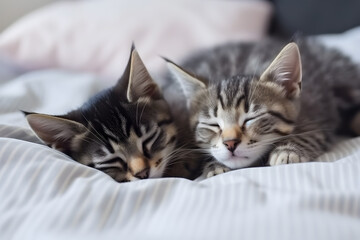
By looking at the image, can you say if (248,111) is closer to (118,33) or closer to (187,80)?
(187,80)

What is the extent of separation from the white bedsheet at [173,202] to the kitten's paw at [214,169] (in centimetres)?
13

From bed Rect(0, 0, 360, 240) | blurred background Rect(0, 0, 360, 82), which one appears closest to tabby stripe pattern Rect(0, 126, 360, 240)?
bed Rect(0, 0, 360, 240)

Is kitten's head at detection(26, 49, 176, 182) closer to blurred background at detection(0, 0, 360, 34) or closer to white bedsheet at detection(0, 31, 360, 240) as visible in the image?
white bedsheet at detection(0, 31, 360, 240)

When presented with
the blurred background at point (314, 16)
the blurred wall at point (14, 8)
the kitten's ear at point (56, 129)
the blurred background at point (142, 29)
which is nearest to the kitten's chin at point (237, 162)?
the kitten's ear at point (56, 129)

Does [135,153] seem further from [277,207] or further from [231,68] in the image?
[231,68]

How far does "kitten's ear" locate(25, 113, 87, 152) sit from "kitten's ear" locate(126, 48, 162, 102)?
168mm

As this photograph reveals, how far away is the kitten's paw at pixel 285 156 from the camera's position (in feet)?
3.34

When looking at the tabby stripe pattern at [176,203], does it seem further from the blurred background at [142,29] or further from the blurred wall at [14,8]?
the blurred wall at [14,8]

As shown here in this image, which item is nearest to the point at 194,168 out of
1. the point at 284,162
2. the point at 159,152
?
the point at 159,152

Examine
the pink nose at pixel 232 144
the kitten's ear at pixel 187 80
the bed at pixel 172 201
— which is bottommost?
the pink nose at pixel 232 144

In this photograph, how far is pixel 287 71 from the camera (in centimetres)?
113

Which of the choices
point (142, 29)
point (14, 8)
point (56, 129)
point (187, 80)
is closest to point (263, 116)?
point (187, 80)

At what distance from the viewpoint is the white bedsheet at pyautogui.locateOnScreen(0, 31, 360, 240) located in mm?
706

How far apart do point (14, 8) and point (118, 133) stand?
1860mm
